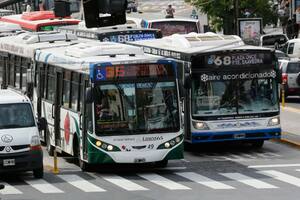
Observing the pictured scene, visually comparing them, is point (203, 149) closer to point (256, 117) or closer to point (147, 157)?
point (256, 117)

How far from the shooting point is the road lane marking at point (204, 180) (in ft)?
82.9

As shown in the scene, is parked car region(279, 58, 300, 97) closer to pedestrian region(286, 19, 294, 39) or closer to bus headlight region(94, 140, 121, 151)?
bus headlight region(94, 140, 121, 151)

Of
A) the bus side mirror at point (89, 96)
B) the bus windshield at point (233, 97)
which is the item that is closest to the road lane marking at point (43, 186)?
the bus side mirror at point (89, 96)

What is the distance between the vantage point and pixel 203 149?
32531 mm

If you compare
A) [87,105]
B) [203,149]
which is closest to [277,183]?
[87,105]

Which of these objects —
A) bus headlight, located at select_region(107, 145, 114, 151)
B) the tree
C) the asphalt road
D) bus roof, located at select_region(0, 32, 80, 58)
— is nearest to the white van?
the asphalt road

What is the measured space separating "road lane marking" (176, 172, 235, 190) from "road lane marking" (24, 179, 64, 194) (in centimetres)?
323

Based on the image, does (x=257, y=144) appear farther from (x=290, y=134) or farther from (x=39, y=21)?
(x=39, y=21)

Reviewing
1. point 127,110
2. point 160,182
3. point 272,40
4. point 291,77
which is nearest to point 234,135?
point 127,110

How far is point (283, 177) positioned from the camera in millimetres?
26609

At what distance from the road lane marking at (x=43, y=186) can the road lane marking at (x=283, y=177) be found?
5039 mm

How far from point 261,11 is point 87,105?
4677cm

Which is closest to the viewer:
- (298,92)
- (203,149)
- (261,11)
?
(203,149)

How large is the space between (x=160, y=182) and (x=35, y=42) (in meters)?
10.4
